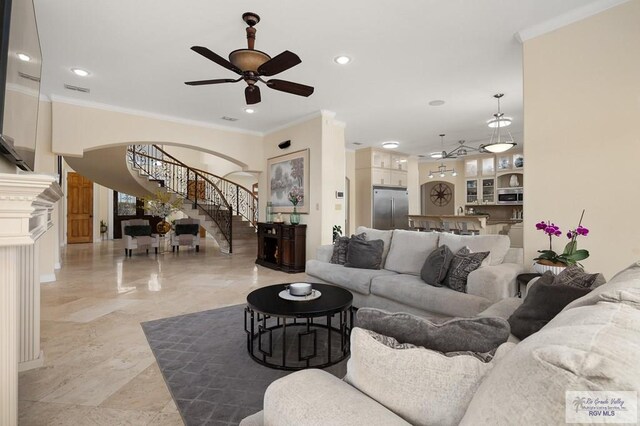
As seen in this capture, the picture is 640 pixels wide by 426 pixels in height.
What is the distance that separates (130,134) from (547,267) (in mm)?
6475

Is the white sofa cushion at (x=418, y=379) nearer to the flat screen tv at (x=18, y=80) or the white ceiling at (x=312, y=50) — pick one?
the flat screen tv at (x=18, y=80)

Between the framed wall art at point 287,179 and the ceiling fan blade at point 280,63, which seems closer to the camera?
the ceiling fan blade at point 280,63

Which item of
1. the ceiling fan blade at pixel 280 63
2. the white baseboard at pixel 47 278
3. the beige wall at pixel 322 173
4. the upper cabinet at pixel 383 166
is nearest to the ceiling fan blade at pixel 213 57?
the ceiling fan blade at pixel 280 63

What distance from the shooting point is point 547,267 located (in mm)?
2658

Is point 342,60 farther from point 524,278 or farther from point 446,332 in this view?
point 446,332

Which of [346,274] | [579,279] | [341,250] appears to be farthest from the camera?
[341,250]

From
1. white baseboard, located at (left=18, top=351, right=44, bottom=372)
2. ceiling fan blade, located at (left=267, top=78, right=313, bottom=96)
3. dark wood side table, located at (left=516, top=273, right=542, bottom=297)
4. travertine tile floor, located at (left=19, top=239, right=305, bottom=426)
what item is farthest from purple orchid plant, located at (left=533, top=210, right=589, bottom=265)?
white baseboard, located at (left=18, top=351, right=44, bottom=372)

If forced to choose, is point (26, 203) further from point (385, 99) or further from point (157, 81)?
point (385, 99)

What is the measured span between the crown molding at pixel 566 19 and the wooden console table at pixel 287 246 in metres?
4.29

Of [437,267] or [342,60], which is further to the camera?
[342,60]

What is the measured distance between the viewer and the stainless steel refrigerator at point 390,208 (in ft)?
29.5

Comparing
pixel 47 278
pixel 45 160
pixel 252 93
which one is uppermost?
pixel 252 93

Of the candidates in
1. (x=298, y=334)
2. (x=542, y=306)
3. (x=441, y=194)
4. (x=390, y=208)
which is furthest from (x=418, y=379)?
(x=441, y=194)

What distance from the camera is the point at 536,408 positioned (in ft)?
1.74
